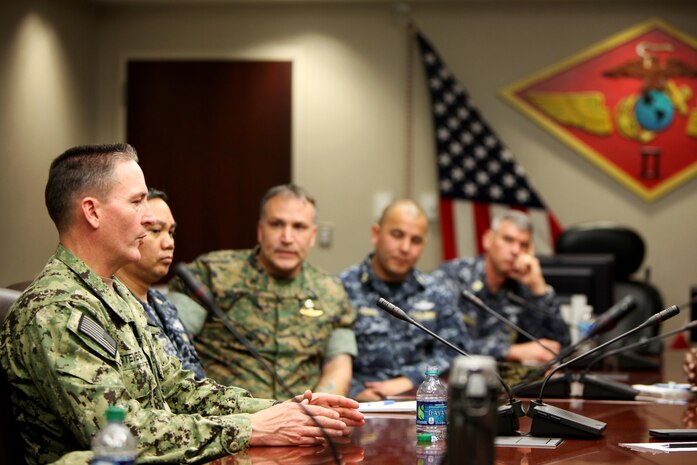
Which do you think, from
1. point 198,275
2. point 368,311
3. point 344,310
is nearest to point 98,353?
point 198,275

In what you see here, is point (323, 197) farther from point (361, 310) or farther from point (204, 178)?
point (361, 310)

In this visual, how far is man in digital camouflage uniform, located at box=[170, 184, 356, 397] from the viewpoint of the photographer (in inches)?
139

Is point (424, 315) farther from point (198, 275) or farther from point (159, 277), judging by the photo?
point (159, 277)

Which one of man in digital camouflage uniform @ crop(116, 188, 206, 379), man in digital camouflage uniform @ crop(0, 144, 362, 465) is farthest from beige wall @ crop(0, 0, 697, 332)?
man in digital camouflage uniform @ crop(0, 144, 362, 465)

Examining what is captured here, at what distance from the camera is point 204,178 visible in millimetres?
6645

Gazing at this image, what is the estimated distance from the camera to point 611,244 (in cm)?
555

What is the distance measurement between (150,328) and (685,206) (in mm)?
4915

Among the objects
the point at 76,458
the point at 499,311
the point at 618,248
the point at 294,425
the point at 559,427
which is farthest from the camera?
the point at 618,248

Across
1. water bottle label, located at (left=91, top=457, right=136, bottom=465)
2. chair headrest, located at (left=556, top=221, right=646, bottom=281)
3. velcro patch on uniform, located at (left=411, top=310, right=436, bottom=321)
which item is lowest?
water bottle label, located at (left=91, top=457, right=136, bottom=465)

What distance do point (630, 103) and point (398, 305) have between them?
321 cm

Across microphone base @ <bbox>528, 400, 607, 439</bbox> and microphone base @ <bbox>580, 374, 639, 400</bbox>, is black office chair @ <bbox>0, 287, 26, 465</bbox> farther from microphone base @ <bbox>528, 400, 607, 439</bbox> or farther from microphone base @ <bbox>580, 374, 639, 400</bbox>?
→ microphone base @ <bbox>580, 374, 639, 400</bbox>

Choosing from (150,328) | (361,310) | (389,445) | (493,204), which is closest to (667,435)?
(389,445)

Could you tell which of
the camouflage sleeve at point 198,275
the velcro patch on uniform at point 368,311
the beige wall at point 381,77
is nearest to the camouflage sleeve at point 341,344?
the velcro patch on uniform at point 368,311

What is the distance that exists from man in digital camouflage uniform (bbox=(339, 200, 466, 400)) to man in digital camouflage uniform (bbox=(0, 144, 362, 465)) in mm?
Result: 1515
